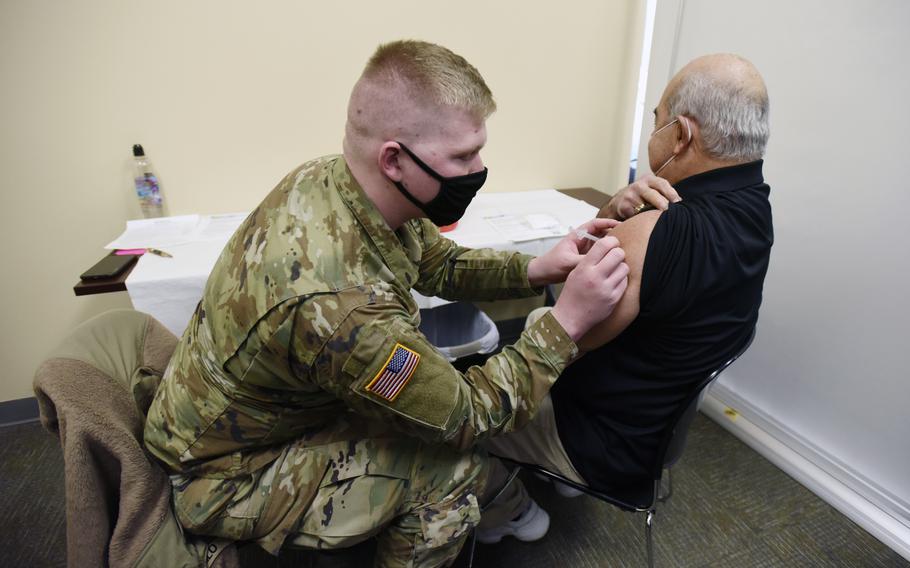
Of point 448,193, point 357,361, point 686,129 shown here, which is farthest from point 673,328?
point 357,361

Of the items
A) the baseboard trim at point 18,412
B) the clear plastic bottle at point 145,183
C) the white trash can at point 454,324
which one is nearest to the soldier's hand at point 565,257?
the white trash can at point 454,324

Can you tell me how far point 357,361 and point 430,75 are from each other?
514mm

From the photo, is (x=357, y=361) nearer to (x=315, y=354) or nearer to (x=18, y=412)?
(x=315, y=354)

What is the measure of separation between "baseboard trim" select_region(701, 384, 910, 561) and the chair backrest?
89cm

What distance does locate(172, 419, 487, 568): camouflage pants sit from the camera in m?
0.91

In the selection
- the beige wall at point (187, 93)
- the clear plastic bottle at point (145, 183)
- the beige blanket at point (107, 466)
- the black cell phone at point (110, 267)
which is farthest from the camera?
the clear plastic bottle at point (145, 183)

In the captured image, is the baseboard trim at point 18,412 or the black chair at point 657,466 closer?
the black chair at point 657,466

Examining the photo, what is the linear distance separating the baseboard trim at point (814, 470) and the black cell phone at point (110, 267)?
7.18 feet

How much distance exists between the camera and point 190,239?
64.3 inches

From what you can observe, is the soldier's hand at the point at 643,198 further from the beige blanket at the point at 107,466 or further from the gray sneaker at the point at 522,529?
the beige blanket at the point at 107,466

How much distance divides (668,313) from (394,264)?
546 millimetres

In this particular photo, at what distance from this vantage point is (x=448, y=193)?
914 millimetres

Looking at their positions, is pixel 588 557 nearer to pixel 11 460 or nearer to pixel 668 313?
pixel 668 313

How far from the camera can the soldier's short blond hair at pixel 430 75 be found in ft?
2.72
